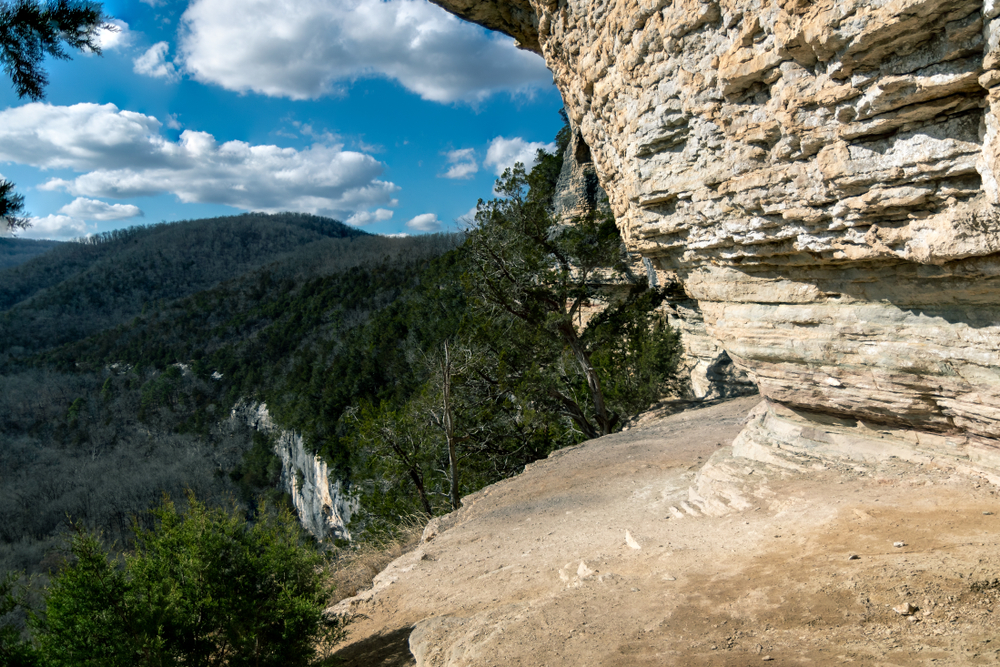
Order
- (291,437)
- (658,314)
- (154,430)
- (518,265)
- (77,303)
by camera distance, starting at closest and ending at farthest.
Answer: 1. (518,265)
2. (658,314)
3. (291,437)
4. (154,430)
5. (77,303)

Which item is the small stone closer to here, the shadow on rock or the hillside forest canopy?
the shadow on rock

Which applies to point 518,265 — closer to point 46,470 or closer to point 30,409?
point 46,470

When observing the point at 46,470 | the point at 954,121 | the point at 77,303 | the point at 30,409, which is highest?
the point at 77,303

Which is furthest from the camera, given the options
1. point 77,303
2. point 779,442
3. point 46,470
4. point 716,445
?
point 77,303

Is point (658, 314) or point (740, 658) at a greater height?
→ point (658, 314)

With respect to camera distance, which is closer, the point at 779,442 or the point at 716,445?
the point at 779,442

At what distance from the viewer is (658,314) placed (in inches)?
598

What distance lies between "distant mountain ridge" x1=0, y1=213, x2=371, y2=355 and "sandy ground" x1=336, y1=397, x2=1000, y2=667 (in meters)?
85.3

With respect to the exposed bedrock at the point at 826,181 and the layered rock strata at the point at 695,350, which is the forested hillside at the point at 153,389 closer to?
the layered rock strata at the point at 695,350

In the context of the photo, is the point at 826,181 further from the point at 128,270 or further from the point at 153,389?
the point at 128,270

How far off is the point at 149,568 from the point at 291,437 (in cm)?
3168

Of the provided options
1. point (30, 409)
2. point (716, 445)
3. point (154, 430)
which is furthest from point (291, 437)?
point (30, 409)

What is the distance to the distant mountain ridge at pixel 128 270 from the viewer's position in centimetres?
7556

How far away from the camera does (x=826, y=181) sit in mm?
4027
